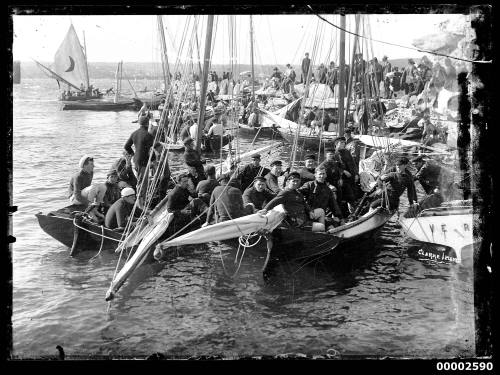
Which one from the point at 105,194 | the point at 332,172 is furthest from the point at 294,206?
the point at 105,194

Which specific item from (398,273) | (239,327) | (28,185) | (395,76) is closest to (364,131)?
(395,76)

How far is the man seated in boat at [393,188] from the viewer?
44.8ft

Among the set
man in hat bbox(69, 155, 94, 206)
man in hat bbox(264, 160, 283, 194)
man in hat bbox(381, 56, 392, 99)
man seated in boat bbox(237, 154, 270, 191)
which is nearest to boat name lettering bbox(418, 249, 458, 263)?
man in hat bbox(264, 160, 283, 194)

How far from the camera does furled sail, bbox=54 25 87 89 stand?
110 ft

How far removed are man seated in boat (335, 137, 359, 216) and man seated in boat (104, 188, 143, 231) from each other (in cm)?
552

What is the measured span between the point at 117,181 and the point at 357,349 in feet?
25.5

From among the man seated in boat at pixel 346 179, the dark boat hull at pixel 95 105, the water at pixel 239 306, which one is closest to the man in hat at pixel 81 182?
the water at pixel 239 306

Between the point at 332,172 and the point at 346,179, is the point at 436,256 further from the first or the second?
the point at 332,172

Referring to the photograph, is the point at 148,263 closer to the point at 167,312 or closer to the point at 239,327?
the point at 167,312

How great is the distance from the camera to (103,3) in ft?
22.3

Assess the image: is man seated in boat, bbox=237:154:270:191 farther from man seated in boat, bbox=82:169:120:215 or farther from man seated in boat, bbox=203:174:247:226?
man seated in boat, bbox=82:169:120:215

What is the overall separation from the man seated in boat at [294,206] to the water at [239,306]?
1043 mm

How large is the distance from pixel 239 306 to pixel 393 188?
568cm

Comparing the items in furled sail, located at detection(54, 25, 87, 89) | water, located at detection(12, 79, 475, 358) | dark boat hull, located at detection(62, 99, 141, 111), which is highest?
furled sail, located at detection(54, 25, 87, 89)
